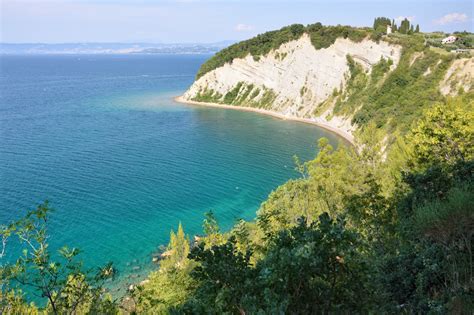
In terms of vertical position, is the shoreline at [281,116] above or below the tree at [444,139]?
below

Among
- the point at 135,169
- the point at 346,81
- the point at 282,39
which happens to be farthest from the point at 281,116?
the point at 135,169

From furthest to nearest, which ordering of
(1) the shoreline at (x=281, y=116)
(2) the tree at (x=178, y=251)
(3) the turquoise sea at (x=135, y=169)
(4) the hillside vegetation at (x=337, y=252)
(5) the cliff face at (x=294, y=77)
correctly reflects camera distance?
(5) the cliff face at (x=294, y=77), (1) the shoreline at (x=281, y=116), (3) the turquoise sea at (x=135, y=169), (2) the tree at (x=178, y=251), (4) the hillside vegetation at (x=337, y=252)

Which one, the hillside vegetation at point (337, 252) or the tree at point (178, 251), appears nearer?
the hillside vegetation at point (337, 252)

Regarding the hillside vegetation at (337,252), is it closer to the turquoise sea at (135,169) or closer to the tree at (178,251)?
the tree at (178,251)

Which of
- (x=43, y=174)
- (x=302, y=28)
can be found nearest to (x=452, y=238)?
(x=43, y=174)

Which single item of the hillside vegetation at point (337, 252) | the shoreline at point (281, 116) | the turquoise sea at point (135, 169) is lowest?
the turquoise sea at point (135, 169)

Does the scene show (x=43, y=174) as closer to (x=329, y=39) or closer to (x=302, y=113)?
(x=302, y=113)

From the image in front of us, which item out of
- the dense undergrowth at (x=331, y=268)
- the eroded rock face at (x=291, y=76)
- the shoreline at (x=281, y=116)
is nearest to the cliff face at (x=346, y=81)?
the eroded rock face at (x=291, y=76)
